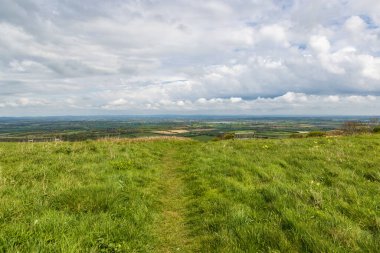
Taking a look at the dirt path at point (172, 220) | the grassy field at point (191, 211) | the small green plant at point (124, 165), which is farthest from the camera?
the small green plant at point (124, 165)

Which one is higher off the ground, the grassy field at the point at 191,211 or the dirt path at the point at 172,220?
the grassy field at the point at 191,211

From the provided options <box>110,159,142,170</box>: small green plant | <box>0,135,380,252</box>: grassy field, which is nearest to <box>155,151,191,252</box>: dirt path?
<box>0,135,380,252</box>: grassy field

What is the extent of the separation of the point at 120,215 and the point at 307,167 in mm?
10364

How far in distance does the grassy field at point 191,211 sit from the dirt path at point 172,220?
1.1 inches

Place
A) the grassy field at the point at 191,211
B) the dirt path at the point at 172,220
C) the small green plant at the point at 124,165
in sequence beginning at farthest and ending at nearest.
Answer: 1. the small green plant at the point at 124,165
2. the dirt path at the point at 172,220
3. the grassy field at the point at 191,211

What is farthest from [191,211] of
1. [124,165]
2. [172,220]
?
[124,165]

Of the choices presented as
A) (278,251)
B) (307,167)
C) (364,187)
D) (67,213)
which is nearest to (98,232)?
(67,213)

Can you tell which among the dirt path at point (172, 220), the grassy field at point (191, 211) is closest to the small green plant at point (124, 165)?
the grassy field at point (191, 211)

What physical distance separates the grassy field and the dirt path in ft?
0.09

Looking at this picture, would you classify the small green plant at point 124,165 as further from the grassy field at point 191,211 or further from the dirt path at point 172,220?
the dirt path at point 172,220

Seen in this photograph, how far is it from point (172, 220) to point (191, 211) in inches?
31.9

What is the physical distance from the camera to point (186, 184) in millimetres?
12383

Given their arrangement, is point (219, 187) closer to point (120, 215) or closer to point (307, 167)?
point (120, 215)

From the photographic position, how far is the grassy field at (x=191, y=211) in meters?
6.09
